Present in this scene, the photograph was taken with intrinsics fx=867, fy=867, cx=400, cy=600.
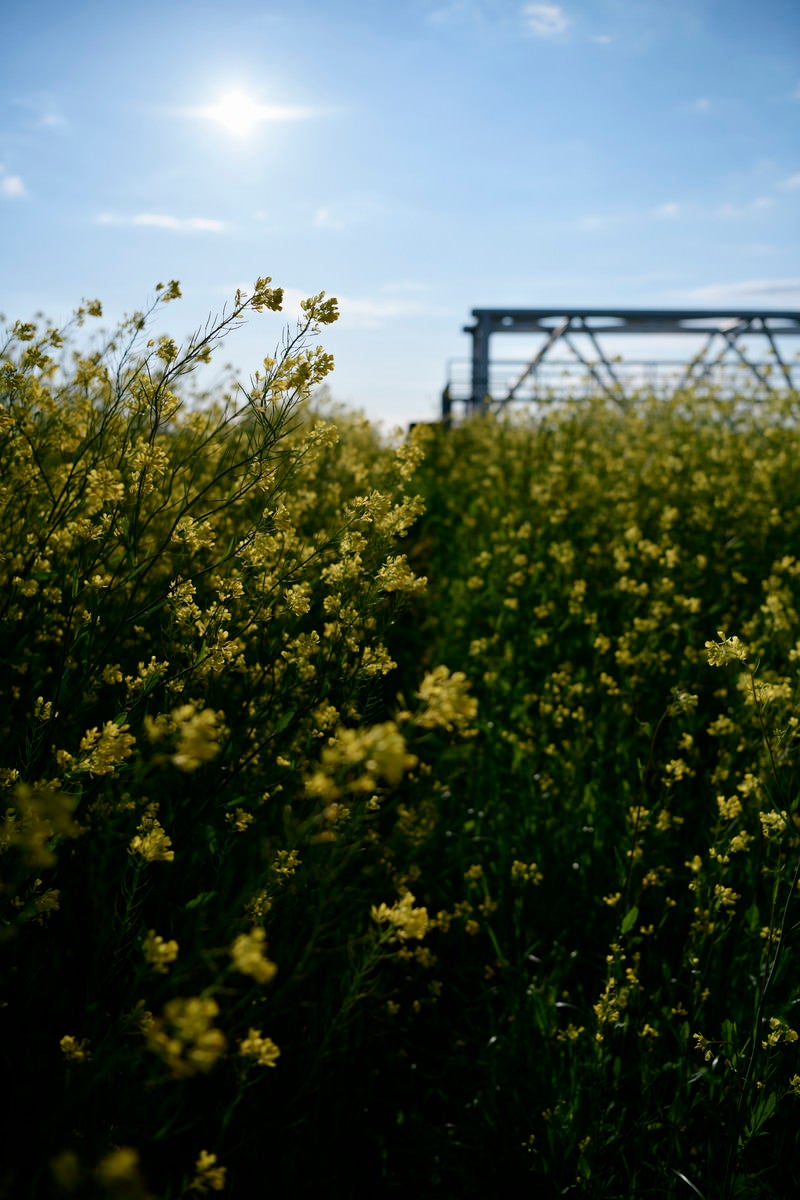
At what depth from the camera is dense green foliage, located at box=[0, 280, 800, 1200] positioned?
5.04ft

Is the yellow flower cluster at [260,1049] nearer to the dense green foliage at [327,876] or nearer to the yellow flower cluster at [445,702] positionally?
the dense green foliage at [327,876]

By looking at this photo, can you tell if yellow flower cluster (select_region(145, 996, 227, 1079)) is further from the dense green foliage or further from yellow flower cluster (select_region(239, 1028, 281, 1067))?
yellow flower cluster (select_region(239, 1028, 281, 1067))

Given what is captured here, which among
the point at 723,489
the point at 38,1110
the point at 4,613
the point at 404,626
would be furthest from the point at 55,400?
the point at 723,489

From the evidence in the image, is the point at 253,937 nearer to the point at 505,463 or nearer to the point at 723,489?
the point at 723,489

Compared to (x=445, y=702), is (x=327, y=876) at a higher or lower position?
lower

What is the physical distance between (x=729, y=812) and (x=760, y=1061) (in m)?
0.63

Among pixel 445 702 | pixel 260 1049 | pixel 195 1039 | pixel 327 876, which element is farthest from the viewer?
pixel 327 876

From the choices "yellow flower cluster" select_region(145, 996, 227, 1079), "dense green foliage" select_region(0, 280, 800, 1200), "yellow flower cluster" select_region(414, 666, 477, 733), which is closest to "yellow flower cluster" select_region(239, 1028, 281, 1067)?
"dense green foliage" select_region(0, 280, 800, 1200)

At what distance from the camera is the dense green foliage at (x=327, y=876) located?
5.04 feet

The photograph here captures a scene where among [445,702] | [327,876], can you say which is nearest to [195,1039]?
[445,702]

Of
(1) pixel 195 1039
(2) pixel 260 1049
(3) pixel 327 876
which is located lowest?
(2) pixel 260 1049

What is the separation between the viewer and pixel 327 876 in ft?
5.46

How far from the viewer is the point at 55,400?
2.94 m

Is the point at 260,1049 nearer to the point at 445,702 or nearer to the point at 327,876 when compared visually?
the point at 327,876
